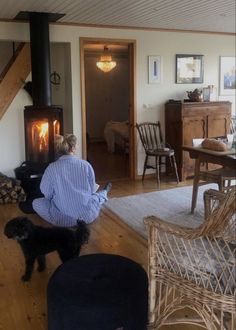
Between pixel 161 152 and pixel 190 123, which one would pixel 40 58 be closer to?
pixel 161 152

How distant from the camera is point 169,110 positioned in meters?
5.41

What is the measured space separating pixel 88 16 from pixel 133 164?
80.5 inches

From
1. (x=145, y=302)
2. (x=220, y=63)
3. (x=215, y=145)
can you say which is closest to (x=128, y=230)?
(x=215, y=145)

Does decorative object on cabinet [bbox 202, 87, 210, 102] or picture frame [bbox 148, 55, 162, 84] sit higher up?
picture frame [bbox 148, 55, 162, 84]

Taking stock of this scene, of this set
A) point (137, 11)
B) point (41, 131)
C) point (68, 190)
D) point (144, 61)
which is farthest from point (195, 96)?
point (68, 190)

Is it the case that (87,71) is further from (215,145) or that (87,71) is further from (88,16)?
(215,145)

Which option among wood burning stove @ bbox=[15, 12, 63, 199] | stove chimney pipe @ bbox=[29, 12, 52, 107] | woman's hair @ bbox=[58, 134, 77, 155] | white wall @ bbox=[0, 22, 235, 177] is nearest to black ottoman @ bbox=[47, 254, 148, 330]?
woman's hair @ bbox=[58, 134, 77, 155]

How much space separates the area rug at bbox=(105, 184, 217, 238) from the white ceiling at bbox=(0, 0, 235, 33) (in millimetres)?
2043

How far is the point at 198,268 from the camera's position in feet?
5.74

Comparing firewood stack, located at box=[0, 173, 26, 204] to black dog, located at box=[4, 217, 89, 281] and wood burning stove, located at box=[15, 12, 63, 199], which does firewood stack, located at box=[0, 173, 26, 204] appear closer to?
wood burning stove, located at box=[15, 12, 63, 199]

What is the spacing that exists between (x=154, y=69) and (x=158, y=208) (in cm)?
218

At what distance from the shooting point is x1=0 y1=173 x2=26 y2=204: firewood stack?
4.39 m

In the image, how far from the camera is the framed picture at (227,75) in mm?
5840

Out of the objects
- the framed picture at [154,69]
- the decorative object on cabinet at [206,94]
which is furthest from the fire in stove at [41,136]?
the decorative object on cabinet at [206,94]
